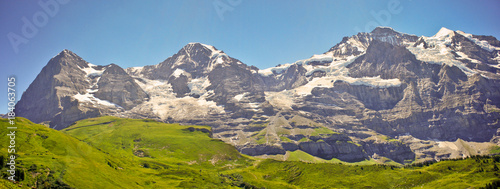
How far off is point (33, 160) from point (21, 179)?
19.2 m

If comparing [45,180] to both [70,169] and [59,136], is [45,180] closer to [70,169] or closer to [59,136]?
[70,169]

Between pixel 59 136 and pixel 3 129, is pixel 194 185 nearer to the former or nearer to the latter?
pixel 59 136

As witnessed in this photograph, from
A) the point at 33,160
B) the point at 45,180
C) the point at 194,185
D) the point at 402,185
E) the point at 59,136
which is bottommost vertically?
the point at 402,185

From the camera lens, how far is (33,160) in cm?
11506

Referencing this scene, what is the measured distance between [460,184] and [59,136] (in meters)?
206

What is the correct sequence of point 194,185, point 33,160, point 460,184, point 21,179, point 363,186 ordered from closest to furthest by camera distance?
point 21,179 → point 33,160 → point 460,184 → point 194,185 → point 363,186

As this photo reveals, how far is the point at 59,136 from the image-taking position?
158 meters

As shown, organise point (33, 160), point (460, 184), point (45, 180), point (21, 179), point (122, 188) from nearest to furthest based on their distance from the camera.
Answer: point (21, 179), point (45, 180), point (33, 160), point (122, 188), point (460, 184)

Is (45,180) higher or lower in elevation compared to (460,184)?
higher

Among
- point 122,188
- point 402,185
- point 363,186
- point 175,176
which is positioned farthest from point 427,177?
point 122,188

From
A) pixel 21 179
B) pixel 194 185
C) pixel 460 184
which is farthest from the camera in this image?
pixel 194 185

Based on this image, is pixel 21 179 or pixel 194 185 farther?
pixel 194 185

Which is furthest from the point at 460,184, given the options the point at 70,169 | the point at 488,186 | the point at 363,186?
the point at 70,169

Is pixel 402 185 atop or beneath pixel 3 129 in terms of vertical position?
beneath
